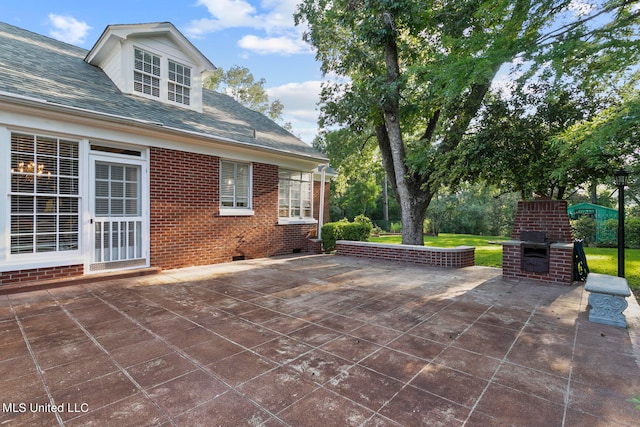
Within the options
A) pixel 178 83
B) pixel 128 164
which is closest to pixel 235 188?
pixel 128 164

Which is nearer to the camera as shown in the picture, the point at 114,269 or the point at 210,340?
the point at 210,340

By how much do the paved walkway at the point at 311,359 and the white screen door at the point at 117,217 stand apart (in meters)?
1.26

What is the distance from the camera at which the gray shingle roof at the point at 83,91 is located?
18.5 ft

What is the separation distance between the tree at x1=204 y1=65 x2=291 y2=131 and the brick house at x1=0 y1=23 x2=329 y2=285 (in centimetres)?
1786

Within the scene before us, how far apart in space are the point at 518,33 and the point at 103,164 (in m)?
8.85

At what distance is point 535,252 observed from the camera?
21.0 ft

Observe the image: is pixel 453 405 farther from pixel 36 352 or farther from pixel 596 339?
pixel 36 352

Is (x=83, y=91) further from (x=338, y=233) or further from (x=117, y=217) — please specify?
(x=338, y=233)

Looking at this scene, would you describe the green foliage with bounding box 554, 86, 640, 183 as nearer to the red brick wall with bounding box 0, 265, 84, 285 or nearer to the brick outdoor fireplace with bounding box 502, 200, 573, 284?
the brick outdoor fireplace with bounding box 502, 200, 573, 284

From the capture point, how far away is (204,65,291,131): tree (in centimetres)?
2592

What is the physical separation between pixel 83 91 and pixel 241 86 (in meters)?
21.9

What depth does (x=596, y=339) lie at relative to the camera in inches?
133

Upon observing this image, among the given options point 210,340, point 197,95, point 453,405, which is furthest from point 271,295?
point 197,95

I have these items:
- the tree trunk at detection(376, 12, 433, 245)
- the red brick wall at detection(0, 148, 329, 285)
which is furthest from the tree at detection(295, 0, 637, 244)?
the red brick wall at detection(0, 148, 329, 285)
